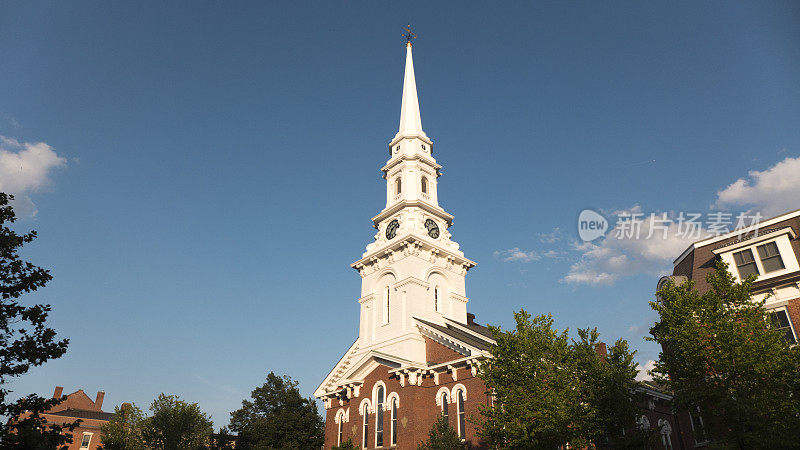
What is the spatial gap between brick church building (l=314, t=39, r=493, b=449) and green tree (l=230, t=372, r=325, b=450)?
6.89 metres

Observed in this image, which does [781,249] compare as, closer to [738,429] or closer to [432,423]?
[738,429]

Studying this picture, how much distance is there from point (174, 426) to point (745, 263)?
1698 inches

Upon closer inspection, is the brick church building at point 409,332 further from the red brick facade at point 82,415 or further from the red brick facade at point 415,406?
the red brick facade at point 82,415

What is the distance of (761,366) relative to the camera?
19.4m

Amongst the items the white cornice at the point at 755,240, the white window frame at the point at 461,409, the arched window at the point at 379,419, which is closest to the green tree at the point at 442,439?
the white window frame at the point at 461,409

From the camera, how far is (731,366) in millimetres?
20000

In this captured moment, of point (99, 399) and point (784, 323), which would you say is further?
point (99, 399)

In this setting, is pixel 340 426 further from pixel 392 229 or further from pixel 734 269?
A: pixel 734 269

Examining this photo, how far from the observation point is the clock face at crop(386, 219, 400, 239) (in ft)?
145

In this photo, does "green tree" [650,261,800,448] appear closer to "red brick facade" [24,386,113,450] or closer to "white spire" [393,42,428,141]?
"white spire" [393,42,428,141]

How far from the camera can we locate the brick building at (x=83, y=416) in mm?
65800

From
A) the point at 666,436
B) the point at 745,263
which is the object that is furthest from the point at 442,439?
the point at 666,436

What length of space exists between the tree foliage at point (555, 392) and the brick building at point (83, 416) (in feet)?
185

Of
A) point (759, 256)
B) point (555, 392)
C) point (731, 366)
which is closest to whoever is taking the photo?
point (731, 366)
